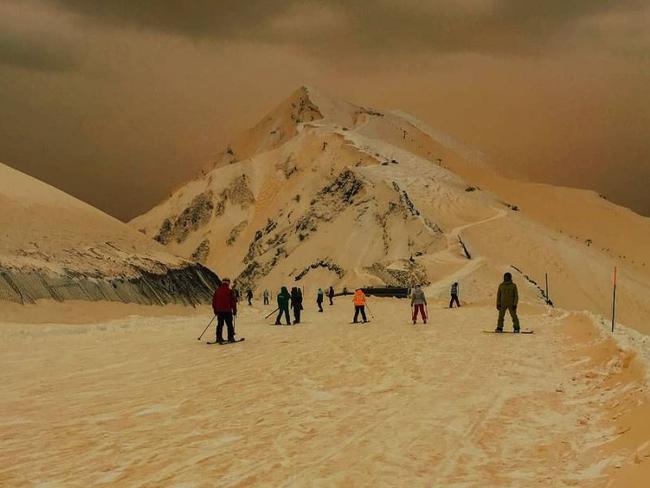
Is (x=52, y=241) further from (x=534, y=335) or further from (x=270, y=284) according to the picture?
(x=270, y=284)

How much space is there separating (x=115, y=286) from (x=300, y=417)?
2850 centimetres

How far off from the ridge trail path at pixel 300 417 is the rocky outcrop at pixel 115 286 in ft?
51.0

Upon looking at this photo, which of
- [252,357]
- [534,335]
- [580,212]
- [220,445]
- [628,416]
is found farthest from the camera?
[580,212]

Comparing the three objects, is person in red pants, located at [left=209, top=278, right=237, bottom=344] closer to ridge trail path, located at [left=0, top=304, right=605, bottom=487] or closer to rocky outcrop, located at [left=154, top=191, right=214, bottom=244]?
ridge trail path, located at [left=0, top=304, right=605, bottom=487]

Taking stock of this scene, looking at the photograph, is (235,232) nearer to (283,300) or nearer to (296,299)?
(296,299)

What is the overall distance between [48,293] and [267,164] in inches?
3355

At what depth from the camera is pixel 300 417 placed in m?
8.75

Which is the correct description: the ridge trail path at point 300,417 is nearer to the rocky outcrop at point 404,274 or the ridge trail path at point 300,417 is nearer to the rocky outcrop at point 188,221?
the rocky outcrop at point 404,274

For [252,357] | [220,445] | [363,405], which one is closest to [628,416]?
[363,405]

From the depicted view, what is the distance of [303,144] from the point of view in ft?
366

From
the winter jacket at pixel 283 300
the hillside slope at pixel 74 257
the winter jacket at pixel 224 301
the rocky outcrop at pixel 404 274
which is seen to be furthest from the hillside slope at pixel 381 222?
the winter jacket at pixel 224 301

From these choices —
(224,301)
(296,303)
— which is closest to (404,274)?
(296,303)

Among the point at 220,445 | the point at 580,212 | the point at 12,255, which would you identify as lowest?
the point at 220,445

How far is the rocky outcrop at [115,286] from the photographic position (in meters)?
31.0
